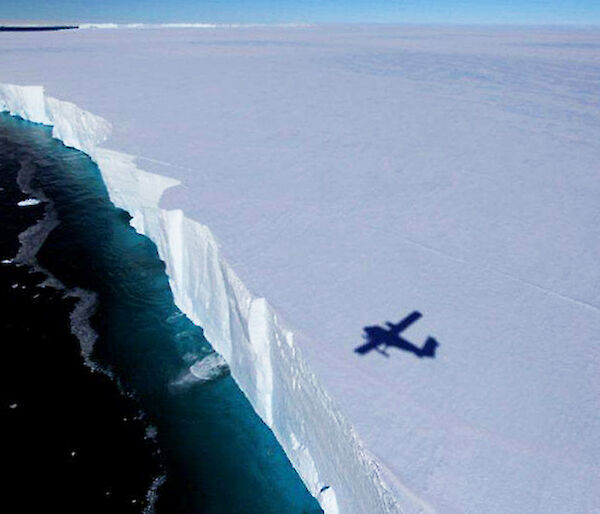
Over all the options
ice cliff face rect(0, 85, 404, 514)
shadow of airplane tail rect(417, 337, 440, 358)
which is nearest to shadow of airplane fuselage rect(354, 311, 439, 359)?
shadow of airplane tail rect(417, 337, 440, 358)

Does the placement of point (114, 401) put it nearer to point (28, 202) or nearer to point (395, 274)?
point (395, 274)

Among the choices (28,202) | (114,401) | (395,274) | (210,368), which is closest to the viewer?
(395,274)

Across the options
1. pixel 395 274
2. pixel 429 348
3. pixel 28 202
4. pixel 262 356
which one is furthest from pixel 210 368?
pixel 28 202

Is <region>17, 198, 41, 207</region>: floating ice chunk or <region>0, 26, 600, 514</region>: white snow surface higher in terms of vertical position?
<region>0, 26, 600, 514</region>: white snow surface

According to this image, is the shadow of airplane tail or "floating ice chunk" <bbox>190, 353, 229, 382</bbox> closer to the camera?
the shadow of airplane tail

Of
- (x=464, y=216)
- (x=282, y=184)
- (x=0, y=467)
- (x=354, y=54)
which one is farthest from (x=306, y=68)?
(x=0, y=467)

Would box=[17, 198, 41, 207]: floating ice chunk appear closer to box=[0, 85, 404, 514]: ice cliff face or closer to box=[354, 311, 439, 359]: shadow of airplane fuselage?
box=[0, 85, 404, 514]: ice cliff face
